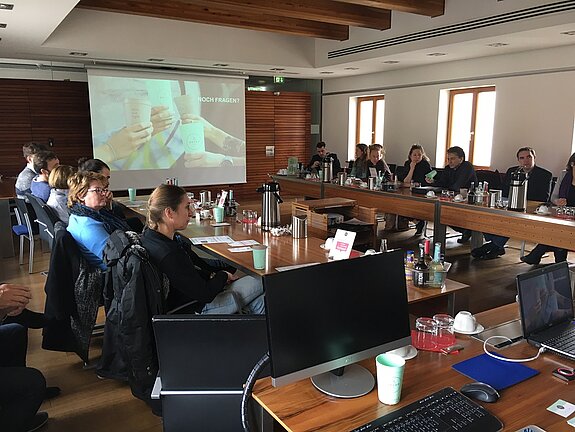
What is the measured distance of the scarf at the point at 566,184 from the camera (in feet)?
15.2

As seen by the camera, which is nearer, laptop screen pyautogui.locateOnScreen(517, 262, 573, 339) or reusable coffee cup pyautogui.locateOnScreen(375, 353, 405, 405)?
reusable coffee cup pyautogui.locateOnScreen(375, 353, 405, 405)

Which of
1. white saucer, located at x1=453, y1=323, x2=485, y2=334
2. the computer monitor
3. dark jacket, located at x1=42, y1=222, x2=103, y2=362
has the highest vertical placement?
the computer monitor

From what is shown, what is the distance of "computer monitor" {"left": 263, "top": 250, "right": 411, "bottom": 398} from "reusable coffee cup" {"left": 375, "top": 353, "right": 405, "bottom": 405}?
7cm

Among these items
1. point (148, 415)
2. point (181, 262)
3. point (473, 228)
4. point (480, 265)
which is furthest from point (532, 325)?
point (480, 265)

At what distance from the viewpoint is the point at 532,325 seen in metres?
1.66

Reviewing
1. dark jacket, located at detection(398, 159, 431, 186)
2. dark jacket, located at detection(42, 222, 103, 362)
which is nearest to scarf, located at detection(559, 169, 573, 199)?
dark jacket, located at detection(398, 159, 431, 186)

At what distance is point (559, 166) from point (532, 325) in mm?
5076

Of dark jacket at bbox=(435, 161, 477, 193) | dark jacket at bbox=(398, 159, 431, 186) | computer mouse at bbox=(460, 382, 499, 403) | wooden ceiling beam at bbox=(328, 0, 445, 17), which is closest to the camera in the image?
computer mouse at bbox=(460, 382, 499, 403)

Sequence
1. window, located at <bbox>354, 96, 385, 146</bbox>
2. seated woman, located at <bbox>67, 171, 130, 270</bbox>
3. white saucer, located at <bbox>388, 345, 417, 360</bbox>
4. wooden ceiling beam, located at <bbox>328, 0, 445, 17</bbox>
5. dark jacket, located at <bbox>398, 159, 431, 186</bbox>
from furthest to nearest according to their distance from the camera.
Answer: window, located at <bbox>354, 96, 385, 146</bbox>
dark jacket, located at <bbox>398, 159, 431, 186</bbox>
wooden ceiling beam, located at <bbox>328, 0, 445, 17</bbox>
seated woman, located at <bbox>67, 171, 130, 270</bbox>
white saucer, located at <bbox>388, 345, 417, 360</bbox>

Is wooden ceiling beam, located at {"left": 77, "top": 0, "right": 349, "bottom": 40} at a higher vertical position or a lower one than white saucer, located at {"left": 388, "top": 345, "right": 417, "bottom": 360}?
higher

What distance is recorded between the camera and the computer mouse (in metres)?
1.31

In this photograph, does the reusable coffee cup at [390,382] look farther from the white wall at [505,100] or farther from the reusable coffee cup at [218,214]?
the white wall at [505,100]

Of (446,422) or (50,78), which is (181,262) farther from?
(50,78)

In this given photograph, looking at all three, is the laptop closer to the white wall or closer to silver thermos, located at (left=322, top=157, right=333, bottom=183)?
silver thermos, located at (left=322, top=157, right=333, bottom=183)
